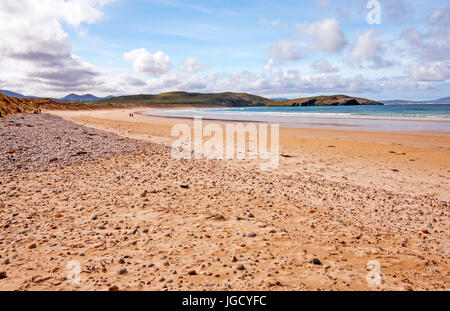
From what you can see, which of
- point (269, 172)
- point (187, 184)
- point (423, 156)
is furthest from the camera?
point (423, 156)

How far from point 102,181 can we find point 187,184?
8.35 feet

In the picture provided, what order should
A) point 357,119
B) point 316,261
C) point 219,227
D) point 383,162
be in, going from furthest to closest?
point 357,119, point 383,162, point 219,227, point 316,261

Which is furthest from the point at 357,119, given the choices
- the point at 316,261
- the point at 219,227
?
the point at 316,261

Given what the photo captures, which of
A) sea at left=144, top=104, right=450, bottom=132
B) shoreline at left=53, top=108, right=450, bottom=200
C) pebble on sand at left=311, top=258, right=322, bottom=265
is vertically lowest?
pebble on sand at left=311, top=258, right=322, bottom=265

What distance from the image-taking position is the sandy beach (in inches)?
149

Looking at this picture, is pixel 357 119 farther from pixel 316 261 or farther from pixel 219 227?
pixel 316 261

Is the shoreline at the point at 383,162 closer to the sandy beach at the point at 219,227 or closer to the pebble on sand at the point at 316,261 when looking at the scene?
the sandy beach at the point at 219,227

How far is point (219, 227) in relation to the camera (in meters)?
5.38

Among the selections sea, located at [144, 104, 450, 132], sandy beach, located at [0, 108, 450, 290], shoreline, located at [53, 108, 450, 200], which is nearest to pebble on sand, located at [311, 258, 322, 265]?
sandy beach, located at [0, 108, 450, 290]

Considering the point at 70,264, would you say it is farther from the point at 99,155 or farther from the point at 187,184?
the point at 99,155

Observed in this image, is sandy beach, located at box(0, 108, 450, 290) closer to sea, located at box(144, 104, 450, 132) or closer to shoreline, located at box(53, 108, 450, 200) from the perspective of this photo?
shoreline, located at box(53, 108, 450, 200)

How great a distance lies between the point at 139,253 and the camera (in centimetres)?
436
